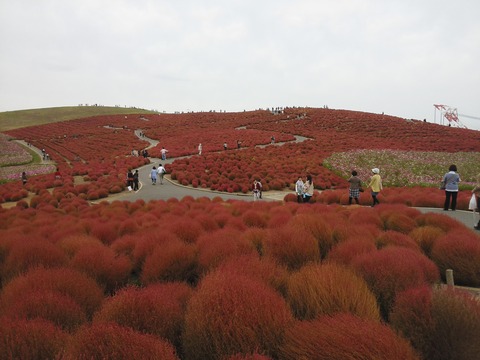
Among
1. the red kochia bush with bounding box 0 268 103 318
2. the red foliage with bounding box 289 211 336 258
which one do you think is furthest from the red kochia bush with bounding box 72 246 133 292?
the red foliage with bounding box 289 211 336 258

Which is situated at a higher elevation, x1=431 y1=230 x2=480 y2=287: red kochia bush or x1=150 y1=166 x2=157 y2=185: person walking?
x1=431 y1=230 x2=480 y2=287: red kochia bush

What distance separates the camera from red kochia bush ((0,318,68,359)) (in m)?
2.57

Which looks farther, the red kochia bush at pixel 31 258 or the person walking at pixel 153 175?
the person walking at pixel 153 175

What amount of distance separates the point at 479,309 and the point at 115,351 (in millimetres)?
3170

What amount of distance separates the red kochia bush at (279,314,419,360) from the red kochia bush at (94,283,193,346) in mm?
1142

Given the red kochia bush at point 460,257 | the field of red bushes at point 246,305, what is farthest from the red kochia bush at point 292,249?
the red kochia bush at point 460,257

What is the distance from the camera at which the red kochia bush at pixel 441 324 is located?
2.96 metres

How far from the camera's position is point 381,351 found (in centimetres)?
234

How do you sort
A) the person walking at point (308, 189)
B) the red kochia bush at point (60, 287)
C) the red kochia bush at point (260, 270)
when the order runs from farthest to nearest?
the person walking at point (308, 189), the red kochia bush at point (260, 270), the red kochia bush at point (60, 287)

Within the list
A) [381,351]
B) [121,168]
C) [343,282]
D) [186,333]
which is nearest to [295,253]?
[343,282]

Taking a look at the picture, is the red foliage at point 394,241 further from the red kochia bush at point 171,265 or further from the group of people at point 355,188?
the group of people at point 355,188

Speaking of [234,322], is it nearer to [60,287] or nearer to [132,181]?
[60,287]

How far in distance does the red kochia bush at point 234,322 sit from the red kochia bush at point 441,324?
1.19m

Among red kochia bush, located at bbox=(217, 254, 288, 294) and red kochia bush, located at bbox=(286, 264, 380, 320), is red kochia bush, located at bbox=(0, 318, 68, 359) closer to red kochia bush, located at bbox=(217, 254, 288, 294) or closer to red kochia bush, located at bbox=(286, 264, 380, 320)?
red kochia bush, located at bbox=(217, 254, 288, 294)
